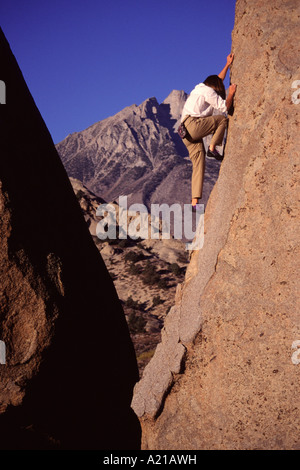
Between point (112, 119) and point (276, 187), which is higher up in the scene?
point (112, 119)

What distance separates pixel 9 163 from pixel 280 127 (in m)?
2.60

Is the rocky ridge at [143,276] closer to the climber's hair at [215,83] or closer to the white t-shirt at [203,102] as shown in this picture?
the white t-shirt at [203,102]

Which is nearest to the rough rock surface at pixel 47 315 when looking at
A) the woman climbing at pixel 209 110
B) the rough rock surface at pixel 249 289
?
the rough rock surface at pixel 249 289

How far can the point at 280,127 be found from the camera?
343 cm

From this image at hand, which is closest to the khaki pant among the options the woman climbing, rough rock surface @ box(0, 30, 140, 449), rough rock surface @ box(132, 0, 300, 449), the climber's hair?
the woman climbing

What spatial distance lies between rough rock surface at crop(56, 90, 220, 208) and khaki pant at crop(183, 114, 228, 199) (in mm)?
70587

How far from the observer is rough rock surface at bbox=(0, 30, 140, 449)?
346 centimetres

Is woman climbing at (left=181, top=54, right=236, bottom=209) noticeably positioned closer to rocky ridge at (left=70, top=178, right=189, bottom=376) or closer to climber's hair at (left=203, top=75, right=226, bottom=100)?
climber's hair at (left=203, top=75, right=226, bottom=100)

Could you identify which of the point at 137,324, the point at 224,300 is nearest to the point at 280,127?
the point at 224,300

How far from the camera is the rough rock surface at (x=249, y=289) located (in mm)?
3344
